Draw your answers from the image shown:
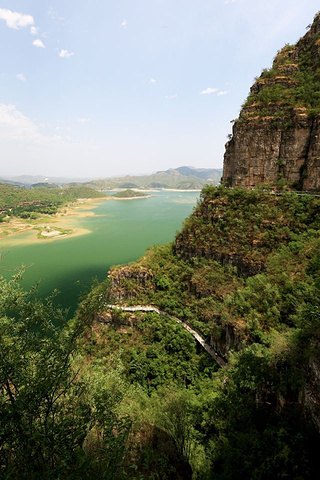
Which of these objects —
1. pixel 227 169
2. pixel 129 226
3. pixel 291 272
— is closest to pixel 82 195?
pixel 129 226

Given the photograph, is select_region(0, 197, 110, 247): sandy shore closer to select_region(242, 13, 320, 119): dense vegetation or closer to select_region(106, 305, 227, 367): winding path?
select_region(106, 305, 227, 367): winding path

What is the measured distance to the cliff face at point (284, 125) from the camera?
1747cm

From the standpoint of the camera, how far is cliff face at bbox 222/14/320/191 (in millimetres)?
17469

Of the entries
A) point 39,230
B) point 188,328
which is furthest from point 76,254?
point 188,328

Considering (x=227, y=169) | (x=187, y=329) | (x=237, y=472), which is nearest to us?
(x=237, y=472)

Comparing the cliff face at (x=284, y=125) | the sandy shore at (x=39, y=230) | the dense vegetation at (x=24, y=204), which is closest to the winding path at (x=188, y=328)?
the cliff face at (x=284, y=125)

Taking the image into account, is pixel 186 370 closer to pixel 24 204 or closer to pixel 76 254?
pixel 76 254

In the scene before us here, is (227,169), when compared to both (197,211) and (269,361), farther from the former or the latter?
(269,361)

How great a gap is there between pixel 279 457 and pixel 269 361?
11.2ft

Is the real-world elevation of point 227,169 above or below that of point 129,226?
above

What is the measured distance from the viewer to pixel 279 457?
5.74 m

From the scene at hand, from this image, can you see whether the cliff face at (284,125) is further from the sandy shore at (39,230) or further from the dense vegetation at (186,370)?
the sandy shore at (39,230)

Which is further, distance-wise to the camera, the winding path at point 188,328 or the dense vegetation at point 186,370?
the winding path at point 188,328

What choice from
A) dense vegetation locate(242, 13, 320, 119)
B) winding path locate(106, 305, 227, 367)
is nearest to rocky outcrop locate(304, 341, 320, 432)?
winding path locate(106, 305, 227, 367)
